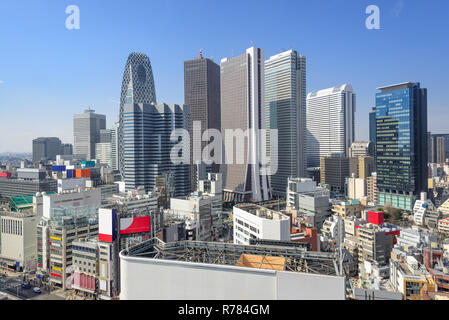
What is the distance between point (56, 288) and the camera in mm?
9961

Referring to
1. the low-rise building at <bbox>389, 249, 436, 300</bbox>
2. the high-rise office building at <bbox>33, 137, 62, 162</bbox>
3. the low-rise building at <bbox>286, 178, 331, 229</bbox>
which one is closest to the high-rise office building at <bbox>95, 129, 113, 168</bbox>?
the high-rise office building at <bbox>33, 137, 62, 162</bbox>

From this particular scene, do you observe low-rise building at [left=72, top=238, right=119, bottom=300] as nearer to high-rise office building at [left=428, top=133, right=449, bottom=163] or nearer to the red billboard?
the red billboard

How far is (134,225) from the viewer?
9.19m

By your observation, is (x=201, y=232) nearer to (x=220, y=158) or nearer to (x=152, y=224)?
(x=152, y=224)

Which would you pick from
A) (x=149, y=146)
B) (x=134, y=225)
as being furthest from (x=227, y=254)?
(x=149, y=146)

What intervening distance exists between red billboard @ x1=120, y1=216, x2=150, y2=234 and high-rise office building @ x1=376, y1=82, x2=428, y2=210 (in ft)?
57.3

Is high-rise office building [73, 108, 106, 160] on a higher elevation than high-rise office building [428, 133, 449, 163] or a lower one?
higher

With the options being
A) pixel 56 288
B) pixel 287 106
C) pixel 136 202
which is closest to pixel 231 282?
pixel 56 288

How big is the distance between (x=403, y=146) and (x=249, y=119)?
395 inches

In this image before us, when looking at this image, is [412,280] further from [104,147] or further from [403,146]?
[104,147]

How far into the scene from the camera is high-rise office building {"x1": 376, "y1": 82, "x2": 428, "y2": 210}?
68.1ft

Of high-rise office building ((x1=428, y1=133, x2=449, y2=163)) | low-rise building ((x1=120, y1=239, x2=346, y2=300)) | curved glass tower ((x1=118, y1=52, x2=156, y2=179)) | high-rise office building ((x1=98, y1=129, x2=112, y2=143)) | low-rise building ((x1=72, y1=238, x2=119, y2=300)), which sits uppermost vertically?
curved glass tower ((x1=118, y1=52, x2=156, y2=179))

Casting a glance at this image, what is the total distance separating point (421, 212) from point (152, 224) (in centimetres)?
1379

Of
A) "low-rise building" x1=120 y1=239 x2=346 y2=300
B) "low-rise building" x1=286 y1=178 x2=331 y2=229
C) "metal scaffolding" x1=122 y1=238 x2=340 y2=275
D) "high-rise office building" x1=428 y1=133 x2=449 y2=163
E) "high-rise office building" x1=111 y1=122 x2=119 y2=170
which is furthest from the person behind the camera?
"high-rise office building" x1=111 y1=122 x2=119 y2=170
